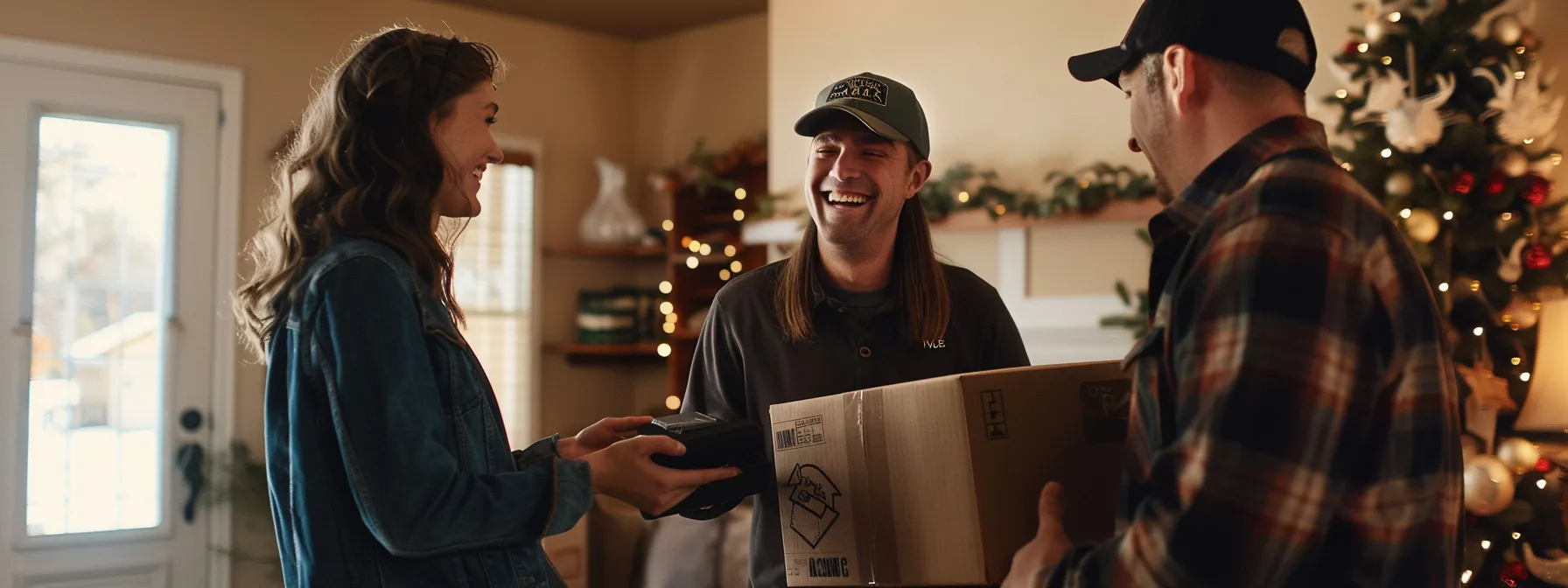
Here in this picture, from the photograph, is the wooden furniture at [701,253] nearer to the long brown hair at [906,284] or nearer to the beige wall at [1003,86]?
the beige wall at [1003,86]

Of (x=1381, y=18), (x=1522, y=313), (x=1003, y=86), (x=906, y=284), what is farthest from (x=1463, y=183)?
(x=906, y=284)

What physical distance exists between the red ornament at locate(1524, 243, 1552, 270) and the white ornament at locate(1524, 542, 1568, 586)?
71 centimetres

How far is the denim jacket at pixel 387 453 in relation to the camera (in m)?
1.23

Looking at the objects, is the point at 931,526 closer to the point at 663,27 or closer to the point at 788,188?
the point at 788,188

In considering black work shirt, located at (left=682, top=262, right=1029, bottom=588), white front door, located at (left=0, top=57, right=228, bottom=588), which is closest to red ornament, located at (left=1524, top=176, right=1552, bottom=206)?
black work shirt, located at (left=682, top=262, right=1029, bottom=588)

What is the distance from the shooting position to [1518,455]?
312 centimetres

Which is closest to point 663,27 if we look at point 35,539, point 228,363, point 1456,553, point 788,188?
point 788,188

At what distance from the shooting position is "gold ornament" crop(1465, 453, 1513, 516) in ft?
9.98

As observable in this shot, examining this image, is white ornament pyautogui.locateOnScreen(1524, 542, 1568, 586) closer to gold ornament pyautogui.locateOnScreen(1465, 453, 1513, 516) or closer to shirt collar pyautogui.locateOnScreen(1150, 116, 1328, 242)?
gold ornament pyautogui.locateOnScreen(1465, 453, 1513, 516)

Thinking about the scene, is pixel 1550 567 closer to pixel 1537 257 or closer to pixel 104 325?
pixel 1537 257

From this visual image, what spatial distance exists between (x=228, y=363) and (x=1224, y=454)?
14.2 feet

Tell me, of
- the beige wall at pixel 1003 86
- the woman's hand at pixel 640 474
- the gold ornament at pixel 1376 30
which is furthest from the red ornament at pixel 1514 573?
the woman's hand at pixel 640 474

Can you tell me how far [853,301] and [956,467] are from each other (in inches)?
28.2

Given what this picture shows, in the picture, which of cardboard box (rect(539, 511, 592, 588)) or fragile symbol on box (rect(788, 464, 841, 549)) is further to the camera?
cardboard box (rect(539, 511, 592, 588))
